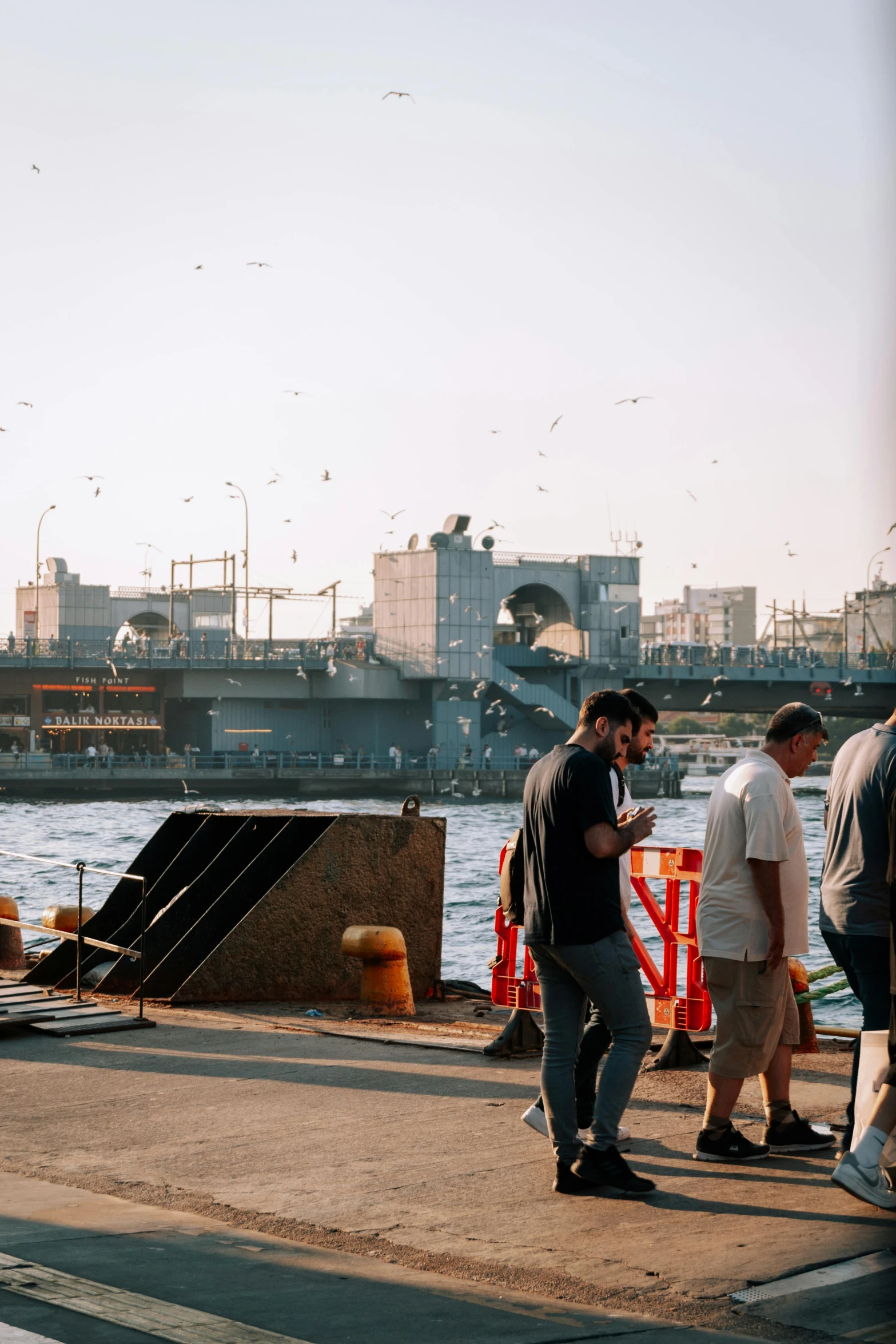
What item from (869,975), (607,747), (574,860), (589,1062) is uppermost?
(607,747)

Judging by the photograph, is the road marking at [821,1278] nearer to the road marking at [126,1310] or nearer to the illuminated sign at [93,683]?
the road marking at [126,1310]

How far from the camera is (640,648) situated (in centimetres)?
9962

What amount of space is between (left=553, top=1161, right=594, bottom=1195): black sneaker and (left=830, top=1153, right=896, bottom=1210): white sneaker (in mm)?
890

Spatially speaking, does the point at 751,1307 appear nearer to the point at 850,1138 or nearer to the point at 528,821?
the point at 850,1138

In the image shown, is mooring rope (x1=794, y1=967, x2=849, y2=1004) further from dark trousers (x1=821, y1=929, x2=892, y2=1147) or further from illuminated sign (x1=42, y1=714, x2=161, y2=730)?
illuminated sign (x1=42, y1=714, x2=161, y2=730)

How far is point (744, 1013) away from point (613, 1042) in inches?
21.1

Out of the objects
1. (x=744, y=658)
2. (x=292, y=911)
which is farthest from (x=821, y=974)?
(x=744, y=658)

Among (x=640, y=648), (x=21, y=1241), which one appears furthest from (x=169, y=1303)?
(x=640, y=648)

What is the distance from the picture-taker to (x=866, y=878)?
5.58 metres

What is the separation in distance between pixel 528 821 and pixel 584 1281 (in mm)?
1745

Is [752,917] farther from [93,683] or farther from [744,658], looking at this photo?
[744,658]

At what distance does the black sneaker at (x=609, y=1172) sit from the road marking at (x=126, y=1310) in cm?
169

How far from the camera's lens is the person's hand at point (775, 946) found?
5.72 metres

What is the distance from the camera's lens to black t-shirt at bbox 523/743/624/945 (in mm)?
5531
